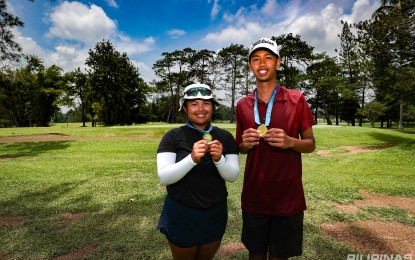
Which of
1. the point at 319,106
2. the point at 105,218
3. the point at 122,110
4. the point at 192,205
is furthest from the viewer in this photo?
the point at 319,106

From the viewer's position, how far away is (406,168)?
11.8 m

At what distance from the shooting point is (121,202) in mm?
7309

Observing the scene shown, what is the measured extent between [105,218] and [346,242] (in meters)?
5.17

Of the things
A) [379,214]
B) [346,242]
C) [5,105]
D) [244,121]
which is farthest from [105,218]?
[5,105]

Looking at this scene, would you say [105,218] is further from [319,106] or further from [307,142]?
[319,106]

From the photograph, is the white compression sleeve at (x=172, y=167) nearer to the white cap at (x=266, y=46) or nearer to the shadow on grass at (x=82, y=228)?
the white cap at (x=266, y=46)

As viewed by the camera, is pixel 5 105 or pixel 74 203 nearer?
pixel 74 203

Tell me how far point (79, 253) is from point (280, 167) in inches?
155

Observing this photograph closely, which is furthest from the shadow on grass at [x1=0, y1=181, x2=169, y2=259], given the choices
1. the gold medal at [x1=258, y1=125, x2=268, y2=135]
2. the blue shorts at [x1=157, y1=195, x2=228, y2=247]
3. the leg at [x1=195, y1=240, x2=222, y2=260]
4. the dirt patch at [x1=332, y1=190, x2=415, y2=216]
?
the dirt patch at [x1=332, y1=190, x2=415, y2=216]

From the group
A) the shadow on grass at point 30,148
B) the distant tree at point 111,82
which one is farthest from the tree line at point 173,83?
the shadow on grass at point 30,148

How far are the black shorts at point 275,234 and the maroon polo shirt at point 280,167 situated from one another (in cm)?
10

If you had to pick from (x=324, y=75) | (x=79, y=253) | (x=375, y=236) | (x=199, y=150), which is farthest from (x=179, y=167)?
(x=324, y=75)

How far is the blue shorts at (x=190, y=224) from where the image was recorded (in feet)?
8.52

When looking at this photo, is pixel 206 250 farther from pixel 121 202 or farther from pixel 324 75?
pixel 324 75
